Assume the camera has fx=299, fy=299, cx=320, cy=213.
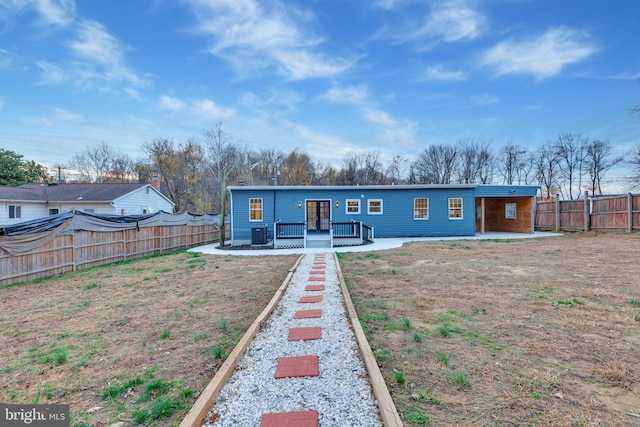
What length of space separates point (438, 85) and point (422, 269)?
553 inches

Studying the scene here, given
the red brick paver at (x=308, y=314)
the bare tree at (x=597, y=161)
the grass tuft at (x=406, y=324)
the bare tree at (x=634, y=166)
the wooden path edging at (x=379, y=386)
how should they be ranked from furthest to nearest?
1. the bare tree at (x=597, y=161)
2. the bare tree at (x=634, y=166)
3. the red brick paver at (x=308, y=314)
4. the grass tuft at (x=406, y=324)
5. the wooden path edging at (x=379, y=386)

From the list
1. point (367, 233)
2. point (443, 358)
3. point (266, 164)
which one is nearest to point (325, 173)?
point (266, 164)

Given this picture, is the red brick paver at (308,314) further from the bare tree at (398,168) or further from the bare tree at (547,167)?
the bare tree at (547,167)

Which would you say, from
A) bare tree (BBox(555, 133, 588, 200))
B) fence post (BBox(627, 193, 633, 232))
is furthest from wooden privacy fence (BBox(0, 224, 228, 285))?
bare tree (BBox(555, 133, 588, 200))

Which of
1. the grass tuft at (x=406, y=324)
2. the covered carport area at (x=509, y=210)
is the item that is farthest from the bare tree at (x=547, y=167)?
the grass tuft at (x=406, y=324)

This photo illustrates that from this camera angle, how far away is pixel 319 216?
1567 cm

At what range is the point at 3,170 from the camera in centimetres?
2703

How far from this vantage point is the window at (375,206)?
52.5ft

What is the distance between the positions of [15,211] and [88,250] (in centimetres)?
1463

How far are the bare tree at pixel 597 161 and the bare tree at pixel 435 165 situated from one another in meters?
12.2

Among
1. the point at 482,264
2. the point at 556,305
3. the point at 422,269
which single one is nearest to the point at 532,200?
the point at 482,264

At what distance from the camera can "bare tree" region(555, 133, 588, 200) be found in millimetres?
29828

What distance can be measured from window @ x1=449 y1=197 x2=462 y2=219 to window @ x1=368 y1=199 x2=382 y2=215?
3.85 meters

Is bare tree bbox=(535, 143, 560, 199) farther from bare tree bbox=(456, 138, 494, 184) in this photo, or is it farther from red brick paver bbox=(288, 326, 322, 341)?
red brick paver bbox=(288, 326, 322, 341)
